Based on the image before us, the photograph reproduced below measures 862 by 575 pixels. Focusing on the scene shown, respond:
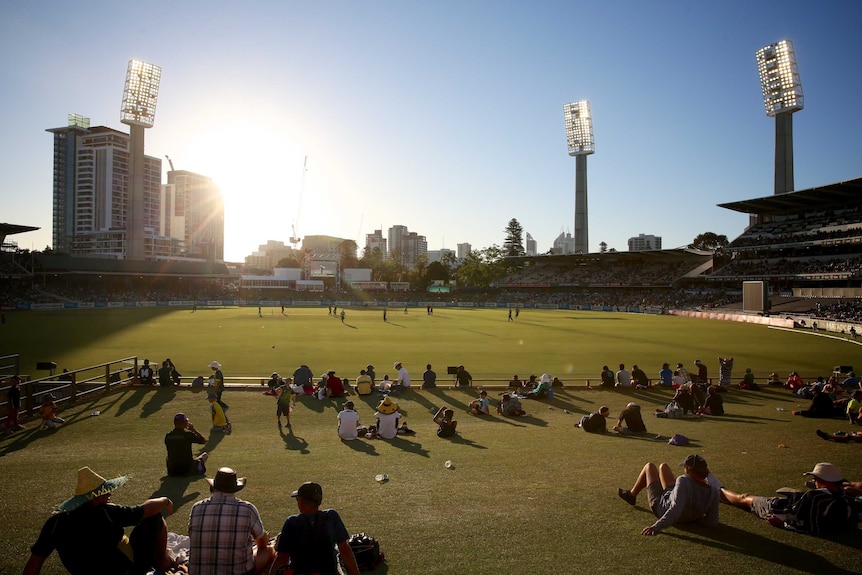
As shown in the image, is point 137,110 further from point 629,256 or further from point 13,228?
point 629,256

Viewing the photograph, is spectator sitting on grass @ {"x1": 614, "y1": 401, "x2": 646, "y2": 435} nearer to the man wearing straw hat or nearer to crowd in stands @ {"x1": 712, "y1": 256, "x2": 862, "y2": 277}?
the man wearing straw hat

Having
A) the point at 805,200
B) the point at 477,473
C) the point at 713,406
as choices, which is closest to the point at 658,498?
the point at 477,473

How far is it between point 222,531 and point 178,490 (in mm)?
3739

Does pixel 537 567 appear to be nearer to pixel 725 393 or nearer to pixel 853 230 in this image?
pixel 725 393

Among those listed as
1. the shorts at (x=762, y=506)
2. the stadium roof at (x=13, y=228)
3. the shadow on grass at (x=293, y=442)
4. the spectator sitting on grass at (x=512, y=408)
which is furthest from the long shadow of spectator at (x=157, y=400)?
the stadium roof at (x=13, y=228)

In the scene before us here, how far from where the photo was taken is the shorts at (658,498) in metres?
6.35

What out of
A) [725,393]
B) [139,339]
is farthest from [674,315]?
[139,339]

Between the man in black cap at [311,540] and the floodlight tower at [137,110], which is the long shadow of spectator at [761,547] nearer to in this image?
the man in black cap at [311,540]

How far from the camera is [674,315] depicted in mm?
70125

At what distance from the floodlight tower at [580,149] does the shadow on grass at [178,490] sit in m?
117

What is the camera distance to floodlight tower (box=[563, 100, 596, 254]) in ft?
387

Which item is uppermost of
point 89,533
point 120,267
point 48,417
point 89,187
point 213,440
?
point 89,187

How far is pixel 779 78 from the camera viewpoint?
80.7m

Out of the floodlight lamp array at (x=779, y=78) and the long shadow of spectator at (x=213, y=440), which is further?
the floodlight lamp array at (x=779, y=78)
